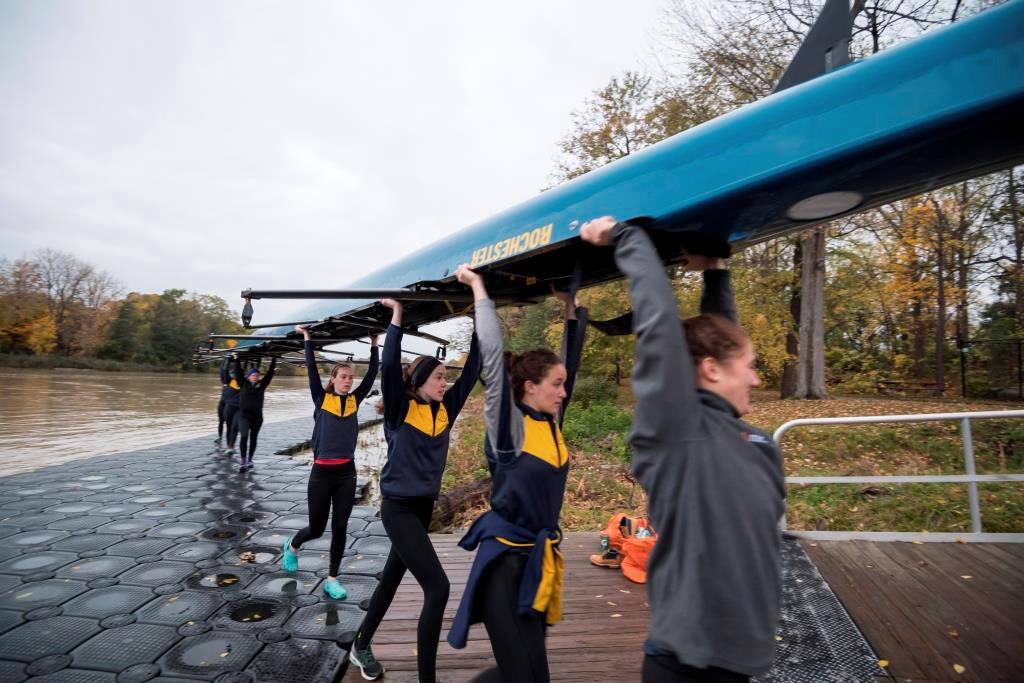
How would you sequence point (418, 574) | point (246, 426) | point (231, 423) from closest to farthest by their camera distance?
point (418, 574) → point (246, 426) → point (231, 423)

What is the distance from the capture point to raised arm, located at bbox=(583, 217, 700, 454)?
128cm

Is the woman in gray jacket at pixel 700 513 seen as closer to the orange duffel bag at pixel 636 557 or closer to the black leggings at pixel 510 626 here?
the black leggings at pixel 510 626

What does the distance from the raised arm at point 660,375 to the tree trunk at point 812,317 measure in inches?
627

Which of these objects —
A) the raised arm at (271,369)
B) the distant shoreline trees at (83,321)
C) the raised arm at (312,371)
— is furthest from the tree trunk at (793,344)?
the distant shoreline trees at (83,321)

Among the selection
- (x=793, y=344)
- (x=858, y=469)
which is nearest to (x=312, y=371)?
(x=858, y=469)

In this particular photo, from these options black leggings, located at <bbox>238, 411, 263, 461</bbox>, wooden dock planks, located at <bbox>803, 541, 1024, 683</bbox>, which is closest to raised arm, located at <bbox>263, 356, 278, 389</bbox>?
black leggings, located at <bbox>238, 411, 263, 461</bbox>

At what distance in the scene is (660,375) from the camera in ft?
4.22

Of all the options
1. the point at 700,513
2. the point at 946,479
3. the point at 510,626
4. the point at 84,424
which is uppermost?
the point at 700,513

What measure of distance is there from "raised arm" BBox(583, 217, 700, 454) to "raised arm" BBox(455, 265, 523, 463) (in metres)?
0.91

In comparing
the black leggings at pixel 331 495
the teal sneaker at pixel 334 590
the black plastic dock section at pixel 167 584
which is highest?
the black leggings at pixel 331 495

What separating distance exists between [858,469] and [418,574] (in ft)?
28.0

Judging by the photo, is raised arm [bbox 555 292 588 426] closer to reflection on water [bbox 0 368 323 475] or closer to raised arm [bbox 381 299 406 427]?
raised arm [bbox 381 299 406 427]

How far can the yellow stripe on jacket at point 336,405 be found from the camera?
4.94m

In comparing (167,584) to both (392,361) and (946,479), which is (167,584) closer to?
(392,361)
